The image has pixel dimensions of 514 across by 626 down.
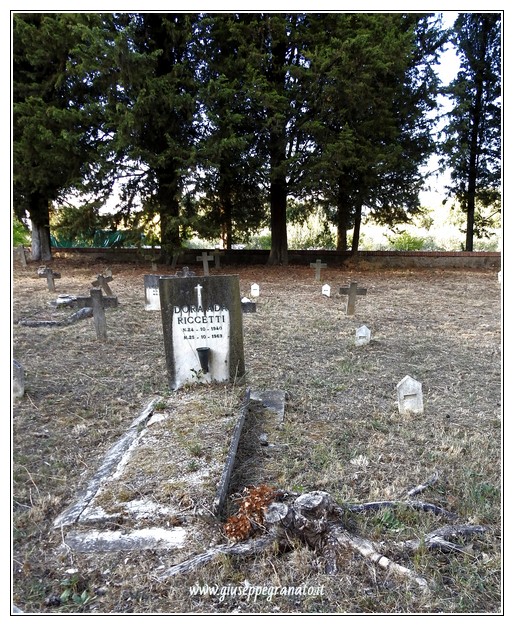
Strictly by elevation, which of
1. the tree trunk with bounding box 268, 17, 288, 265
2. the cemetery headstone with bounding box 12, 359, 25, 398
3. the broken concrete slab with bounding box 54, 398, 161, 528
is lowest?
the broken concrete slab with bounding box 54, 398, 161, 528

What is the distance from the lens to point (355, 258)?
17.8m

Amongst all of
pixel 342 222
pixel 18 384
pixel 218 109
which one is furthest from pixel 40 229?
pixel 18 384

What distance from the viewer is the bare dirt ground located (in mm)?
1912

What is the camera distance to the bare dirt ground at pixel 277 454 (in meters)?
1.91

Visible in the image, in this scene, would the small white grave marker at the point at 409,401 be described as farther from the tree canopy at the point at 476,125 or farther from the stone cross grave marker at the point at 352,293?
the tree canopy at the point at 476,125

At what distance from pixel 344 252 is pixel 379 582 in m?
16.8

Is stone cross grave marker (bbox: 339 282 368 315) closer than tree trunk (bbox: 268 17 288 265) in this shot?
Yes

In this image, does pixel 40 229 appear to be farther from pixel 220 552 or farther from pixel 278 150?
pixel 220 552

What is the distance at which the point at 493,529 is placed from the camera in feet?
7.58

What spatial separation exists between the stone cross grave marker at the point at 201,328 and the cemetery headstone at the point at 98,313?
2.37 m

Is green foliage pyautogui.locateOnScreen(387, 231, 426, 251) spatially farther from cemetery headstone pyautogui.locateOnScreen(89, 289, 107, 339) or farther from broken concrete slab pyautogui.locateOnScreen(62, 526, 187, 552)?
broken concrete slab pyautogui.locateOnScreen(62, 526, 187, 552)

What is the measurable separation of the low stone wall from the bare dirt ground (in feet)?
34.0

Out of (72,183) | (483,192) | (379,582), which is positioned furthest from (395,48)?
(379,582)

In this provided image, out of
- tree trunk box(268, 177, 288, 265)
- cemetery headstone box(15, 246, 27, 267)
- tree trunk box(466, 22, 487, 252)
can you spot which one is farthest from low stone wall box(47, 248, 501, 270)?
cemetery headstone box(15, 246, 27, 267)
